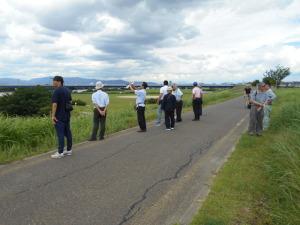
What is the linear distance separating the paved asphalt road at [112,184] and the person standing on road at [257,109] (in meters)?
2.23

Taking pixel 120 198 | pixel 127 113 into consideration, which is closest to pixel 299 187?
pixel 120 198

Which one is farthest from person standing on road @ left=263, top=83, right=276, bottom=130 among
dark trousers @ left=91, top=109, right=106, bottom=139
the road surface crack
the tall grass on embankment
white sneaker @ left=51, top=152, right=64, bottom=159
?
white sneaker @ left=51, top=152, right=64, bottom=159

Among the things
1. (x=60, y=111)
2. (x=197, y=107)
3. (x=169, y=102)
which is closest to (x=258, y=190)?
(x=60, y=111)

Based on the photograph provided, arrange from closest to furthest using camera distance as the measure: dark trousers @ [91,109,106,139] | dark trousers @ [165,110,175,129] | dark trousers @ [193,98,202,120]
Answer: dark trousers @ [91,109,106,139], dark trousers @ [165,110,175,129], dark trousers @ [193,98,202,120]

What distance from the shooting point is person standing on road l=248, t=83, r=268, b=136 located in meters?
12.2

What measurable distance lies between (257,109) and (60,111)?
6943 mm

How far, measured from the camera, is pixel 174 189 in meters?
6.38

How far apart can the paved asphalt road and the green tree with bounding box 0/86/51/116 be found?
1343 inches

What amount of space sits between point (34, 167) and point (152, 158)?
2.82 meters

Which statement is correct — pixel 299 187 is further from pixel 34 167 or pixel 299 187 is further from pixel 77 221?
pixel 34 167

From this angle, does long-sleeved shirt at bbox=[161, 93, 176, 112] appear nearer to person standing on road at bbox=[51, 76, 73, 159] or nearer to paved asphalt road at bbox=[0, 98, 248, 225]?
paved asphalt road at bbox=[0, 98, 248, 225]

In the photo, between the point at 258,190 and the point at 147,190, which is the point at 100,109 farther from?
the point at 258,190

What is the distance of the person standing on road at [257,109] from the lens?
12180mm

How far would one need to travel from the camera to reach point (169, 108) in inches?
574
